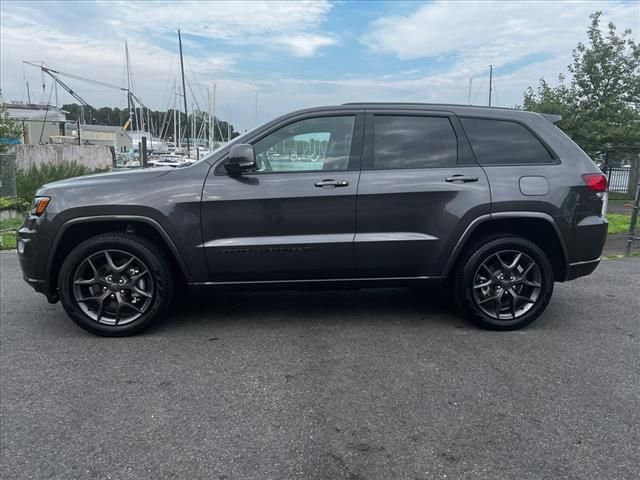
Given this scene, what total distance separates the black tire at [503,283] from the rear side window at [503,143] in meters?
0.66

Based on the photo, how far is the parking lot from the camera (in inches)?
97.4

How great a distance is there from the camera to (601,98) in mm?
15211

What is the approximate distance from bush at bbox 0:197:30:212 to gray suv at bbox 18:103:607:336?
884 cm

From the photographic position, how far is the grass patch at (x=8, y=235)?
8281 mm

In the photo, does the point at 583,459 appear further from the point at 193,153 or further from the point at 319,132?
the point at 193,153

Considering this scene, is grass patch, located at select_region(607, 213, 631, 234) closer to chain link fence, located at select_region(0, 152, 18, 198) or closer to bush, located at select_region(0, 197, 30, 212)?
bush, located at select_region(0, 197, 30, 212)

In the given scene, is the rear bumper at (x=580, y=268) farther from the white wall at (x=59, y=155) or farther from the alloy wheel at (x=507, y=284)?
the white wall at (x=59, y=155)

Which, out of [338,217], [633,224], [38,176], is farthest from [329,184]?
[38,176]

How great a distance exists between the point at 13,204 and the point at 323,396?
37.1 feet

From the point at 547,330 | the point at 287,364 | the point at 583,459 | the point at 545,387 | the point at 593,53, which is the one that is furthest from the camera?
the point at 593,53

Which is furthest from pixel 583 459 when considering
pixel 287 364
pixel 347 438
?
pixel 287 364

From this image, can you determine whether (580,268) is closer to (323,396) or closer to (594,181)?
(594,181)

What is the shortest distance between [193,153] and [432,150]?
156 ft

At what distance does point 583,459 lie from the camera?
2.48 meters
